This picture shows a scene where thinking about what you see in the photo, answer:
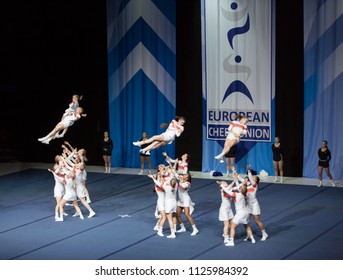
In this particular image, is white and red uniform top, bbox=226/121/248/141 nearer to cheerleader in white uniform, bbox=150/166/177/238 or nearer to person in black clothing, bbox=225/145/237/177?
cheerleader in white uniform, bbox=150/166/177/238

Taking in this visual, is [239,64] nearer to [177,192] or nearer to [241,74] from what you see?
[241,74]

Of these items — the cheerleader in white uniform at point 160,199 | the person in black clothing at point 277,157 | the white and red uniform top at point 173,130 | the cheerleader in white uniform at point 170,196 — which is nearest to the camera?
the cheerleader in white uniform at point 170,196

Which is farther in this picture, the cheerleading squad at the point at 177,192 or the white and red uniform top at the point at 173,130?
the white and red uniform top at the point at 173,130

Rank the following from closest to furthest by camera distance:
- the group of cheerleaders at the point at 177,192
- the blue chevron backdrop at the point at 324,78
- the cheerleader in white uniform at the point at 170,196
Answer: the group of cheerleaders at the point at 177,192 < the cheerleader in white uniform at the point at 170,196 < the blue chevron backdrop at the point at 324,78

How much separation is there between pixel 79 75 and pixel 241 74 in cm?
533

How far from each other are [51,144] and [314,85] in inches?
355

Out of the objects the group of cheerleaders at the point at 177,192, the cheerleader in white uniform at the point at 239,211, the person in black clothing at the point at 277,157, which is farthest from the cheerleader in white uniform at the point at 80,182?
the person in black clothing at the point at 277,157

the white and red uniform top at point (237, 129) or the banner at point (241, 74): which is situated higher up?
the banner at point (241, 74)

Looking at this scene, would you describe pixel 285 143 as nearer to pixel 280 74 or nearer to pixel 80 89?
pixel 280 74

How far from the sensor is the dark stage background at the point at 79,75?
20.1 metres

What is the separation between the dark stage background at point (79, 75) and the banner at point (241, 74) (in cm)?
30

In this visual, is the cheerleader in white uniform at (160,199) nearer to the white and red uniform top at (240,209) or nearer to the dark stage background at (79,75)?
the white and red uniform top at (240,209)

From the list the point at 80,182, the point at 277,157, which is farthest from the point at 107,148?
the point at 80,182

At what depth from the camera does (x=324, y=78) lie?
64.2 ft
